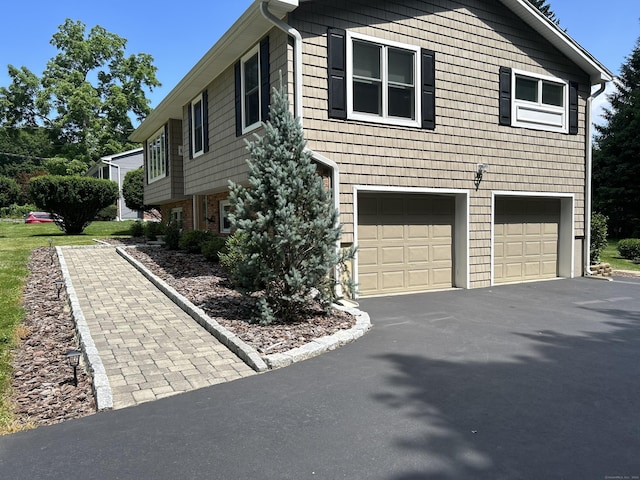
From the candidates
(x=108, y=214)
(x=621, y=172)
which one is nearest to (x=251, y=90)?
(x=621, y=172)

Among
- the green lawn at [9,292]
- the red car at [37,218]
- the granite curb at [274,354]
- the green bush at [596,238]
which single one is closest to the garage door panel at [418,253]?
the granite curb at [274,354]

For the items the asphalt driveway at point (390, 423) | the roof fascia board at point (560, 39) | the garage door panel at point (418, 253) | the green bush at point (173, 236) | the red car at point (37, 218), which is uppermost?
the roof fascia board at point (560, 39)

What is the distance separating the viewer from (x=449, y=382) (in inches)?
163

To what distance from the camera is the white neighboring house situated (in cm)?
2977

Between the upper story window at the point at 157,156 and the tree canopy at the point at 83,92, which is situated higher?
the tree canopy at the point at 83,92

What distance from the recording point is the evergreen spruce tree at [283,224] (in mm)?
5852

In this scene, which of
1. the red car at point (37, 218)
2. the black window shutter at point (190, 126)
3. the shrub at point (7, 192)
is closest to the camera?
the black window shutter at point (190, 126)

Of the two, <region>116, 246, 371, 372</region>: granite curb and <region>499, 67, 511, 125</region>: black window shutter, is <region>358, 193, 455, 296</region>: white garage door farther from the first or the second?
<region>499, 67, 511, 125</region>: black window shutter

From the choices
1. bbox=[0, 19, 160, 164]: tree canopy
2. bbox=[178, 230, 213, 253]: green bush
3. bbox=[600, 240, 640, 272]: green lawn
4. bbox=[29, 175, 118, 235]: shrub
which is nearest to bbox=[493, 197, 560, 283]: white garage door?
bbox=[600, 240, 640, 272]: green lawn

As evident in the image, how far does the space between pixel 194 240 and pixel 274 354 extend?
7454 mm

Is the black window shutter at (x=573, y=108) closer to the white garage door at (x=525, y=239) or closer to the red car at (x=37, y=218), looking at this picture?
the white garage door at (x=525, y=239)

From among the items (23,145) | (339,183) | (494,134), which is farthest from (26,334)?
(23,145)

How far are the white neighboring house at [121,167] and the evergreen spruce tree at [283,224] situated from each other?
2578 cm

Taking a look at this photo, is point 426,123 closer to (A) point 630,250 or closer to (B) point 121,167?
(A) point 630,250
